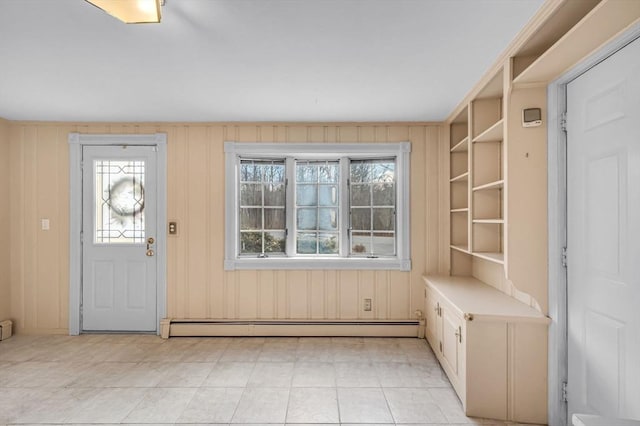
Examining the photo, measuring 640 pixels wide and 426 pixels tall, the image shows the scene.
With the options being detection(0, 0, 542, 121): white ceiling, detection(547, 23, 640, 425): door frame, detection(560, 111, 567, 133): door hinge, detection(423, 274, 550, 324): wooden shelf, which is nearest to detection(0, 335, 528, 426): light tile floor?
detection(547, 23, 640, 425): door frame

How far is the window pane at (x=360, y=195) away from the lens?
3875mm

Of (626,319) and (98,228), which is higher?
(98,228)

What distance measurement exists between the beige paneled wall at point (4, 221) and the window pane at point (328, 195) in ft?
11.3

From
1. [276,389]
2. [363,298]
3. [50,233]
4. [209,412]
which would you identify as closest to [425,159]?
[363,298]

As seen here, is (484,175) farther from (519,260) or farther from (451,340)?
(451,340)

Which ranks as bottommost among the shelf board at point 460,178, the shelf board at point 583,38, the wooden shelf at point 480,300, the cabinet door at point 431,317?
the cabinet door at point 431,317

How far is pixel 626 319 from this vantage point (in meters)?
1.66

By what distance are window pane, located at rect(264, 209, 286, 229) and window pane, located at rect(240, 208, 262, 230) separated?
0.08m

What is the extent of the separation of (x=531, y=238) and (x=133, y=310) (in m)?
3.89

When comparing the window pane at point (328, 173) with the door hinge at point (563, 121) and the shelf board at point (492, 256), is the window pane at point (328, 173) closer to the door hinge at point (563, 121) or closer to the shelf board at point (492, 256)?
the shelf board at point (492, 256)

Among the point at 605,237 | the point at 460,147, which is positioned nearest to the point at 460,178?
the point at 460,147

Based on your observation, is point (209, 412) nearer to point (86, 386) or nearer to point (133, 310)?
point (86, 386)

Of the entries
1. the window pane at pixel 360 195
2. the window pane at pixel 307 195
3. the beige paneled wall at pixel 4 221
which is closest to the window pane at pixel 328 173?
the window pane at pixel 307 195

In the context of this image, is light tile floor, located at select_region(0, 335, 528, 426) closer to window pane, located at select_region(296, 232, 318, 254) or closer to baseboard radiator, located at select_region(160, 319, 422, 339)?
baseboard radiator, located at select_region(160, 319, 422, 339)
